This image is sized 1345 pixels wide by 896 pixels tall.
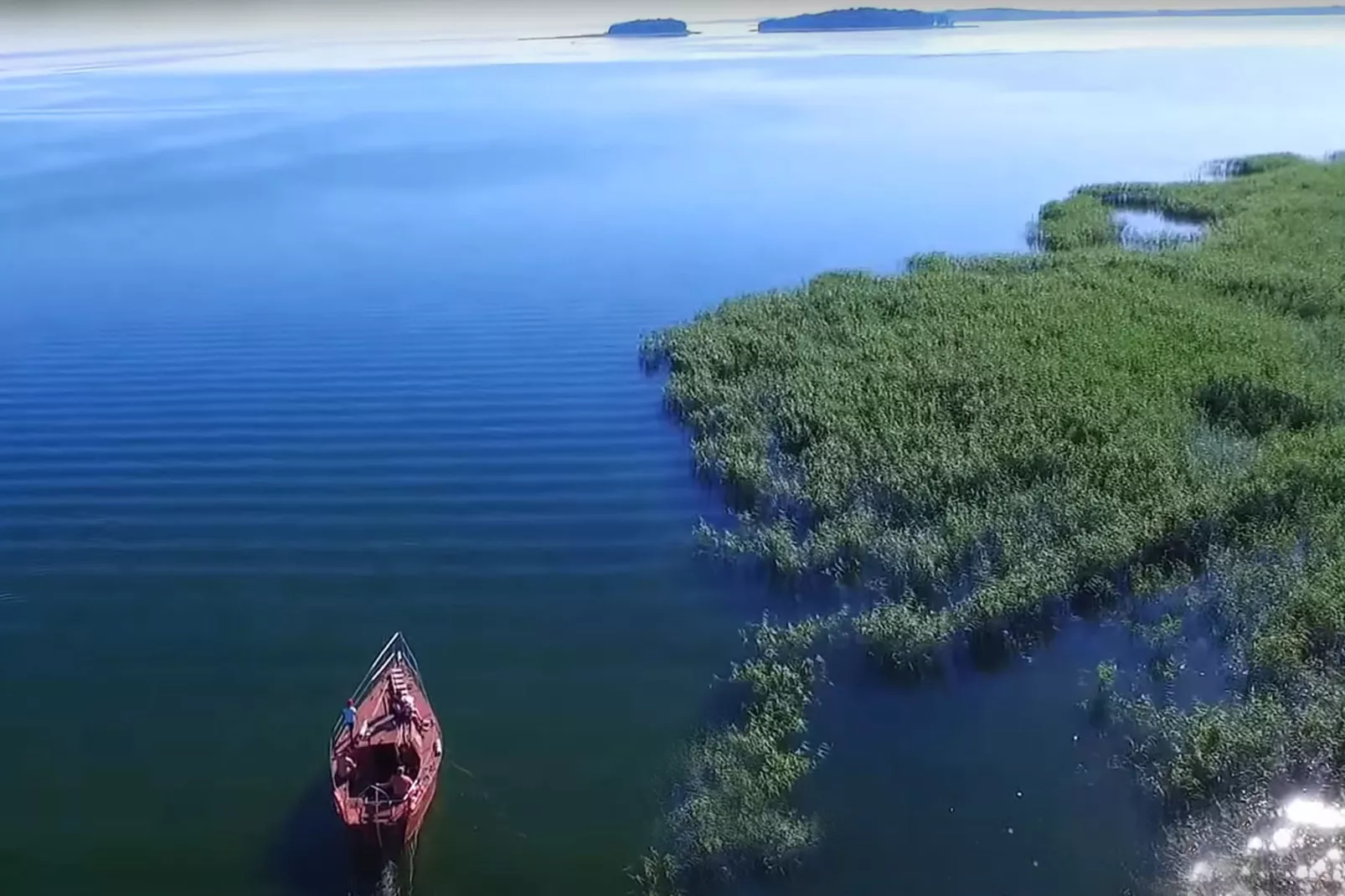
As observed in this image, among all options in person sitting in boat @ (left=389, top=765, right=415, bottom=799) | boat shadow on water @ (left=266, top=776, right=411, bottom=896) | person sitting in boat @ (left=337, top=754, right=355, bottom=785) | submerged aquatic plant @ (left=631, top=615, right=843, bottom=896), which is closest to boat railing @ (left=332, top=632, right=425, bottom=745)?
person sitting in boat @ (left=337, top=754, right=355, bottom=785)

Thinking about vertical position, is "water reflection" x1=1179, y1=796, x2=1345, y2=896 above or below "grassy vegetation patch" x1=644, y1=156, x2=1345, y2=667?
below

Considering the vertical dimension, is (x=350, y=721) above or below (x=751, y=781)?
above

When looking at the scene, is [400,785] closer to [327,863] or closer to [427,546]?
[327,863]

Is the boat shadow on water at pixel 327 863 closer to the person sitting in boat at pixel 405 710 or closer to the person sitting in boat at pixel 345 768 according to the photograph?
the person sitting in boat at pixel 345 768

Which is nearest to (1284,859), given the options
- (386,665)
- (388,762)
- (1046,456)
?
(1046,456)

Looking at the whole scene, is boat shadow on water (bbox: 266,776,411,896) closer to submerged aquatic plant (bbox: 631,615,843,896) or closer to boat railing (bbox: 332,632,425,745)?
boat railing (bbox: 332,632,425,745)

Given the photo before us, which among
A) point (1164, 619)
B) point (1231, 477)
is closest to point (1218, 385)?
point (1231, 477)
